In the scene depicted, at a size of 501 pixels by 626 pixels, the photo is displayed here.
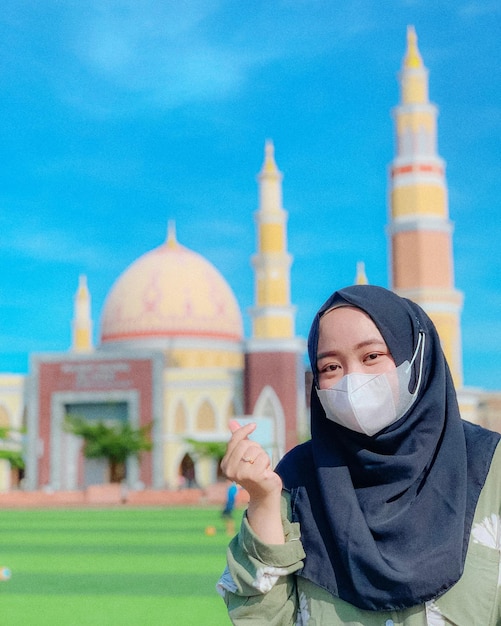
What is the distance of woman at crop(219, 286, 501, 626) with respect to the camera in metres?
1.70

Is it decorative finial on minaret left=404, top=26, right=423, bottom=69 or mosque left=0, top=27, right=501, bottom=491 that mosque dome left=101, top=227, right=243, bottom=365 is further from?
decorative finial on minaret left=404, top=26, right=423, bottom=69

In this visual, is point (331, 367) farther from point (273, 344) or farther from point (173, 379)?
→ point (173, 379)

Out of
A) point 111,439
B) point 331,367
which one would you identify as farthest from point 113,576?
point 111,439

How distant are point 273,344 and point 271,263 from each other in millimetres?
2595

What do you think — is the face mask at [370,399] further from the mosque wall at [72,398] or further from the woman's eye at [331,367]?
the mosque wall at [72,398]

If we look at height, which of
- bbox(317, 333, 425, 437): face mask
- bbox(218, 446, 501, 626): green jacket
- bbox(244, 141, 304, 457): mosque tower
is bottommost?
bbox(218, 446, 501, 626): green jacket

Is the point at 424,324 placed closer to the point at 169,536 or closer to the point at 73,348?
the point at 169,536

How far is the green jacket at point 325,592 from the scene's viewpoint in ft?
5.58

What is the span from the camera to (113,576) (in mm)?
7621

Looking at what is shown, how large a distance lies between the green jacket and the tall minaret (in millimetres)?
25325

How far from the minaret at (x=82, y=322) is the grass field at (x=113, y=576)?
2525 centimetres

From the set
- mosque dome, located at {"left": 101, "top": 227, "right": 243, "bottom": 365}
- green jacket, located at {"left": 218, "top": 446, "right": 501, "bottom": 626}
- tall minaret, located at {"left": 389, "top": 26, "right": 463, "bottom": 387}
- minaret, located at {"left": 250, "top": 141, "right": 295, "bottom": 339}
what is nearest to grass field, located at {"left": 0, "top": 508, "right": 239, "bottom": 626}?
green jacket, located at {"left": 218, "top": 446, "right": 501, "bottom": 626}

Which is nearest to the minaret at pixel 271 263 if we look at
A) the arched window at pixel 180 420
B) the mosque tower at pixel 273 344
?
the mosque tower at pixel 273 344

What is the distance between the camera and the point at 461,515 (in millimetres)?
1729
